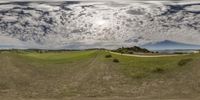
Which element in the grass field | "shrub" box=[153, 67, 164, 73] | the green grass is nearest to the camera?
the grass field

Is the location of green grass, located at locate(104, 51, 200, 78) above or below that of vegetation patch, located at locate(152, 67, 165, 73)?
below

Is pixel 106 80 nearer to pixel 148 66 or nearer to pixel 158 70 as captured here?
pixel 158 70

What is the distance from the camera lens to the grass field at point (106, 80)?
6038 centimetres

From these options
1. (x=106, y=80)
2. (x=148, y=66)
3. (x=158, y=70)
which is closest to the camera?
(x=106, y=80)

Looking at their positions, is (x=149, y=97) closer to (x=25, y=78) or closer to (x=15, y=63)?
(x=25, y=78)

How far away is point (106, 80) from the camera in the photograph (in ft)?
219

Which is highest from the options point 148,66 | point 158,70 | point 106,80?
point 158,70

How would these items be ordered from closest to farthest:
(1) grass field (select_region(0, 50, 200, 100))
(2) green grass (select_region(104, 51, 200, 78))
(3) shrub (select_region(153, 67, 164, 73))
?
(1) grass field (select_region(0, 50, 200, 100)) < (2) green grass (select_region(104, 51, 200, 78)) < (3) shrub (select_region(153, 67, 164, 73))

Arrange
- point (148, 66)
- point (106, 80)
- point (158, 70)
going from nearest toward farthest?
point (106, 80) < point (158, 70) < point (148, 66)

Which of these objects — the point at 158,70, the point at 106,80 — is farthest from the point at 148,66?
the point at 106,80

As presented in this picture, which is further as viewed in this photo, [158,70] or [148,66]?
[148,66]

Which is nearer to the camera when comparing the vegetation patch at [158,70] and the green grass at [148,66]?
the green grass at [148,66]

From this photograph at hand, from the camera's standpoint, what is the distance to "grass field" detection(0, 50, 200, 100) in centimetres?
6038

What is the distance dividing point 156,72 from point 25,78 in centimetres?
1846
